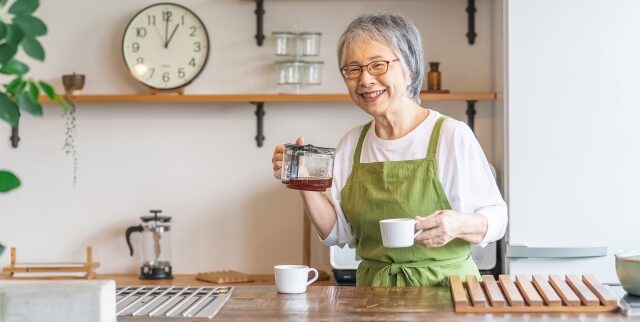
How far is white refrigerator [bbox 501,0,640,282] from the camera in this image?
3.24 meters

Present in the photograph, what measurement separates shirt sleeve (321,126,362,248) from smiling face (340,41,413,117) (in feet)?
0.65

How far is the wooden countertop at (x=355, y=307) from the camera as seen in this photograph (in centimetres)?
185

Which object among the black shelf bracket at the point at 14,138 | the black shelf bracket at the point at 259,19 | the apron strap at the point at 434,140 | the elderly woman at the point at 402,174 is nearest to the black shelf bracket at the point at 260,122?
the black shelf bracket at the point at 259,19

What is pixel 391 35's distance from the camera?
242cm

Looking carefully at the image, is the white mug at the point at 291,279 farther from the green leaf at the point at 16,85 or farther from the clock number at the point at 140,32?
the clock number at the point at 140,32

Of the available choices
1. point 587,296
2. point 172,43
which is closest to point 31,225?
point 172,43

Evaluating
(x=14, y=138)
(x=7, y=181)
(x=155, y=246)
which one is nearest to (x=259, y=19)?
(x=155, y=246)

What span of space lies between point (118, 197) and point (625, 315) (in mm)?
2591

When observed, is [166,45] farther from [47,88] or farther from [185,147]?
[47,88]

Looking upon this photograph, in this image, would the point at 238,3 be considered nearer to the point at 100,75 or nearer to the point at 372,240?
the point at 100,75

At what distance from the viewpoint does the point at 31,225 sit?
4.04 metres

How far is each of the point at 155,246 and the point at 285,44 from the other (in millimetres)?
981

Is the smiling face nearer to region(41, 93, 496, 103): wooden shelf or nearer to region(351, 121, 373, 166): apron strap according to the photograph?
region(351, 121, 373, 166): apron strap

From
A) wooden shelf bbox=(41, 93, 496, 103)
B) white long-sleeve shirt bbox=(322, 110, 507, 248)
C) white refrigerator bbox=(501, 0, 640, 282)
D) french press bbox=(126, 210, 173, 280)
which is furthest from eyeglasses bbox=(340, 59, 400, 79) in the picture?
french press bbox=(126, 210, 173, 280)
